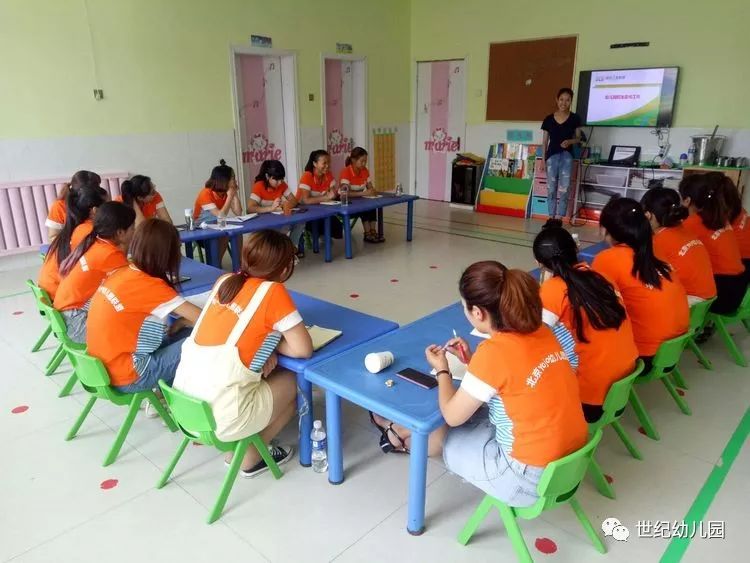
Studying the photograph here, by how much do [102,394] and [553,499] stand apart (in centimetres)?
183

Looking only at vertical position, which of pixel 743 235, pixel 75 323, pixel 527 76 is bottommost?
pixel 75 323

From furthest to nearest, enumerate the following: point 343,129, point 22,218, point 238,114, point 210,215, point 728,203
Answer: point 343,129
point 238,114
point 22,218
point 210,215
point 728,203

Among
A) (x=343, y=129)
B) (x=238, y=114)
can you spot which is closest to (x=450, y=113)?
(x=343, y=129)

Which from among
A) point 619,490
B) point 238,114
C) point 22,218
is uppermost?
point 238,114

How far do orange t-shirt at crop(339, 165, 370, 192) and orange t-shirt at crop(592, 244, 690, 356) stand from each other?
404 cm

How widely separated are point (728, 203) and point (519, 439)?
2.48 meters

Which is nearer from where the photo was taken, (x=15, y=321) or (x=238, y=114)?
(x=15, y=321)

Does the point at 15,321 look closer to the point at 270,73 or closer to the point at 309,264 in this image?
the point at 309,264

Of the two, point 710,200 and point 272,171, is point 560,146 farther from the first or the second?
point 710,200

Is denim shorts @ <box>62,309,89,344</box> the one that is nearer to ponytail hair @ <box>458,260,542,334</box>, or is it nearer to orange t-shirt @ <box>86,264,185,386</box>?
orange t-shirt @ <box>86,264,185,386</box>

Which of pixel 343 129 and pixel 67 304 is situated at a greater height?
pixel 343 129

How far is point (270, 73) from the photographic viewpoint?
7.47m

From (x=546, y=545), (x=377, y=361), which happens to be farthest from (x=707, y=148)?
(x=377, y=361)

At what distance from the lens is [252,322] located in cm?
203
